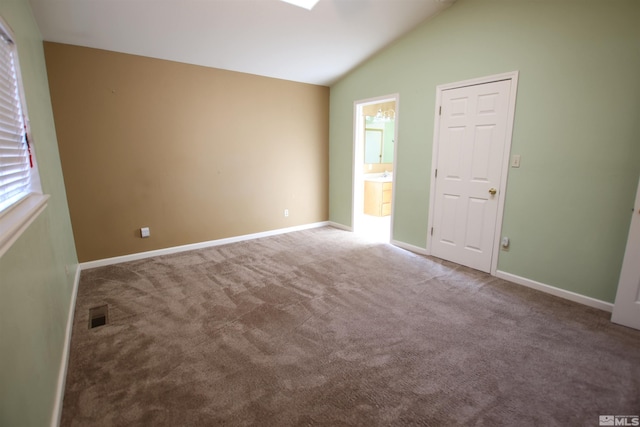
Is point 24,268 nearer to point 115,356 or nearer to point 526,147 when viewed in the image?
point 115,356

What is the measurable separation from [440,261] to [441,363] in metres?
1.93


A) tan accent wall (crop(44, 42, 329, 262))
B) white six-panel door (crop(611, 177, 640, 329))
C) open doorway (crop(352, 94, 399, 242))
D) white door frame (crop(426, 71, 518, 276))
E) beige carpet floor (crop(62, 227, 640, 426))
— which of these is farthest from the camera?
open doorway (crop(352, 94, 399, 242))

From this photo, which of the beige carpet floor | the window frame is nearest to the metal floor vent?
the beige carpet floor

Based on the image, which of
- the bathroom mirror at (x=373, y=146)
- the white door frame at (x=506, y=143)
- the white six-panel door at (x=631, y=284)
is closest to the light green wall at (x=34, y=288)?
the white six-panel door at (x=631, y=284)

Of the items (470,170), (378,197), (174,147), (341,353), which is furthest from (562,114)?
(174,147)

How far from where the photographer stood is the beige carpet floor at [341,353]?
1609 mm

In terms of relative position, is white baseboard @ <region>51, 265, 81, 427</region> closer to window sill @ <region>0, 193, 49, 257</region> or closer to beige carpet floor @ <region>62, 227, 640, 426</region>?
beige carpet floor @ <region>62, 227, 640, 426</region>

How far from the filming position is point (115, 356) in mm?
2025

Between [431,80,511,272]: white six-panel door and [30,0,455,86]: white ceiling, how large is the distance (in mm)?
1157

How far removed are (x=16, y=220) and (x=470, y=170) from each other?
367cm

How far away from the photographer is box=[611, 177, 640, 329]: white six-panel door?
87.3 inches

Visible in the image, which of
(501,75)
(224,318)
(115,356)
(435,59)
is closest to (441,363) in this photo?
(224,318)

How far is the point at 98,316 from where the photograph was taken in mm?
2502

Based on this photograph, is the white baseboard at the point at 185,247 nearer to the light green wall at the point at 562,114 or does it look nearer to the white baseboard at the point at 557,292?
the light green wall at the point at 562,114
